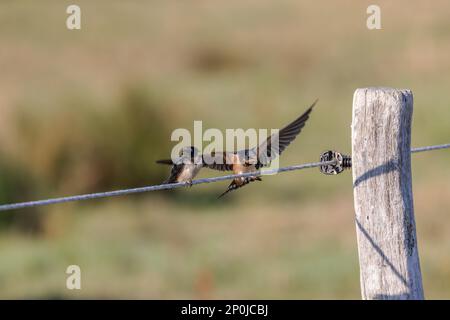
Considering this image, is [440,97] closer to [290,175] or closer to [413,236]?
[290,175]

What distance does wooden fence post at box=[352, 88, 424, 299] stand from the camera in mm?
3953

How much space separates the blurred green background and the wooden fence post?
18.3 ft

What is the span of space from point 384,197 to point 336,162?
455mm

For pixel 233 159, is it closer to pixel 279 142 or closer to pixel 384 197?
pixel 279 142

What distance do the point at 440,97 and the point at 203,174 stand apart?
5.31 meters

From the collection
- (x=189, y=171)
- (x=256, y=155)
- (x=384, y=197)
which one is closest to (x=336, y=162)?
(x=384, y=197)

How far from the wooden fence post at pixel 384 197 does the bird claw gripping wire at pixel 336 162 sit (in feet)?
1.15

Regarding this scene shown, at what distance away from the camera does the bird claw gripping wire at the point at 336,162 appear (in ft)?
14.3

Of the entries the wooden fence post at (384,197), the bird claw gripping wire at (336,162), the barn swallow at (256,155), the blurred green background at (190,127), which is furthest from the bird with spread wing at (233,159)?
the blurred green background at (190,127)

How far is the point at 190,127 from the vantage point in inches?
603

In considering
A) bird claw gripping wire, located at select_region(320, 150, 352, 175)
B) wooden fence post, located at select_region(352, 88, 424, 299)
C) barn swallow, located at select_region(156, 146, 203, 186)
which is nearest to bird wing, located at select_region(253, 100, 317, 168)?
barn swallow, located at select_region(156, 146, 203, 186)

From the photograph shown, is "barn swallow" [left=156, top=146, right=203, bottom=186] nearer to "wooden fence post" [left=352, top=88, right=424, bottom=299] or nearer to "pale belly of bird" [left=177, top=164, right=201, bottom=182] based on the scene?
"pale belly of bird" [left=177, top=164, right=201, bottom=182]

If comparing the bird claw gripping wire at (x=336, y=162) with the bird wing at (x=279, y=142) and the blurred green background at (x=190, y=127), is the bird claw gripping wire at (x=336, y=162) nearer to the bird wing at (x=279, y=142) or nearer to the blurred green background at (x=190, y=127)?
the bird wing at (x=279, y=142)

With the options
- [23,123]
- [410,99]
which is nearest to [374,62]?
[23,123]
